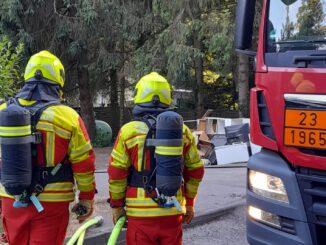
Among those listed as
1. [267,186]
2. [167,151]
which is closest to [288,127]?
[267,186]

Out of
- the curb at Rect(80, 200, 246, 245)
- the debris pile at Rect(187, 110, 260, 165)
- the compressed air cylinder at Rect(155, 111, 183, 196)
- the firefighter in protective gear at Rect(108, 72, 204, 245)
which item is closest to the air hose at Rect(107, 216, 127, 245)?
the firefighter in protective gear at Rect(108, 72, 204, 245)

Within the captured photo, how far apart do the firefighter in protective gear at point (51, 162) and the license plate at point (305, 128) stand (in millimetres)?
1485

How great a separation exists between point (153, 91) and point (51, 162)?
91 centimetres

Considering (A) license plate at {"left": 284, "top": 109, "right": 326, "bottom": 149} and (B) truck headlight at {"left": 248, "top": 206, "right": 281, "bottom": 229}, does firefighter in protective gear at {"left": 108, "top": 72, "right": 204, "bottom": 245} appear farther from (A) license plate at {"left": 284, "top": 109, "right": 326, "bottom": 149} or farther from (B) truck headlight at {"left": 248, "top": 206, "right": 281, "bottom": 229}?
(A) license plate at {"left": 284, "top": 109, "right": 326, "bottom": 149}

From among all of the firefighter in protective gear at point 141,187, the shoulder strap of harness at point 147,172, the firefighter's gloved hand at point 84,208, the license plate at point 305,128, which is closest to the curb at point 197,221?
the firefighter's gloved hand at point 84,208

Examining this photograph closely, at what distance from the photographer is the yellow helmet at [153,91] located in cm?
377

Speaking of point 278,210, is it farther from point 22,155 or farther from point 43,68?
point 43,68

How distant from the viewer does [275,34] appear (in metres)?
4.21

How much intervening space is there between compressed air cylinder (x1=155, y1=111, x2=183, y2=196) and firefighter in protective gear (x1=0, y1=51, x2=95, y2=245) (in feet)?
2.00

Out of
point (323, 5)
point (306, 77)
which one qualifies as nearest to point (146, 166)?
point (306, 77)

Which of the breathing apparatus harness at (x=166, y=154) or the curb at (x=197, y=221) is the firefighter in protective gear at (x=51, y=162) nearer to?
the breathing apparatus harness at (x=166, y=154)

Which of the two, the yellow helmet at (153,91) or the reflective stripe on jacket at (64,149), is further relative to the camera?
the yellow helmet at (153,91)

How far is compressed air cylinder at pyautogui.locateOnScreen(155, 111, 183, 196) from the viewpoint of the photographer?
3.45 metres

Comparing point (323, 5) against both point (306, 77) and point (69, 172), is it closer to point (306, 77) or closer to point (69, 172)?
point (306, 77)
